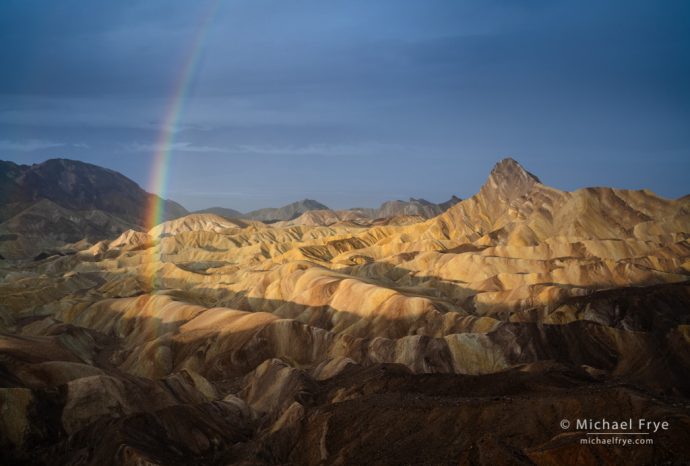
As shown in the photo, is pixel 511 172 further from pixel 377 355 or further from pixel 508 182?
pixel 377 355

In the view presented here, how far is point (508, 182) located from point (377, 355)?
447ft

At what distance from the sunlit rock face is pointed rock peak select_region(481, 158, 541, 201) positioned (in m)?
35.0

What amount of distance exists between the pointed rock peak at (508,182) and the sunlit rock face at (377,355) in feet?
115

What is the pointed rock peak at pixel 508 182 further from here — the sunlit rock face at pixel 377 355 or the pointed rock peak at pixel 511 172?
the sunlit rock face at pixel 377 355

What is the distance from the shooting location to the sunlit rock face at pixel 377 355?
108ft

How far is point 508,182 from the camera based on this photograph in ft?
623

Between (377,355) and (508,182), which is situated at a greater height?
(508,182)

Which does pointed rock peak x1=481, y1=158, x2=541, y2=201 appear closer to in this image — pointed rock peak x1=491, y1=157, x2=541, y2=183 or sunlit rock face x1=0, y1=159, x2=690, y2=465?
pointed rock peak x1=491, y1=157, x2=541, y2=183

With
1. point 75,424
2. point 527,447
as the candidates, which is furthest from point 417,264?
point 527,447

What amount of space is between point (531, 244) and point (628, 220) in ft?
69.0

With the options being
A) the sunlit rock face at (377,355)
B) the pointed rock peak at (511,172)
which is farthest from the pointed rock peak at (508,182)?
the sunlit rock face at (377,355)

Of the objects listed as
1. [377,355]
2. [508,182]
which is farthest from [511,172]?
[377,355]

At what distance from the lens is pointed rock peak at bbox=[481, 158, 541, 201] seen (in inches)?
7382

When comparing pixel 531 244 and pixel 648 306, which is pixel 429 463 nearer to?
pixel 648 306
